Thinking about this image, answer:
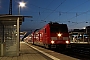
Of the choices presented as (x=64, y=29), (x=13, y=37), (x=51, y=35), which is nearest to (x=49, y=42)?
(x=51, y=35)

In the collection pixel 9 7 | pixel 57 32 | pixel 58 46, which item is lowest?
pixel 58 46

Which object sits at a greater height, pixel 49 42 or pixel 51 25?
pixel 51 25

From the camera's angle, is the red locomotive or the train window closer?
the red locomotive

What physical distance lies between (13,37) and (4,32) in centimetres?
112

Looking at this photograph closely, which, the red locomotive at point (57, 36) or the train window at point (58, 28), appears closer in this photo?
the red locomotive at point (57, 36)

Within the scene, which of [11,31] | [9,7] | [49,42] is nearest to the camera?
[11,31]

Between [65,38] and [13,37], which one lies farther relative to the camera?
[65,38]

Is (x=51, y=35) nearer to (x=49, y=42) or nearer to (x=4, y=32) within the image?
(x=49, y=42)

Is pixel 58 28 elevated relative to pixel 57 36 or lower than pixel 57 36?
elevated

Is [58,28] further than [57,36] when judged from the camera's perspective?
Yes

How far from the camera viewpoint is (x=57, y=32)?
28047 mm

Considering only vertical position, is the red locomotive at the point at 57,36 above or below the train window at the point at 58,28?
below

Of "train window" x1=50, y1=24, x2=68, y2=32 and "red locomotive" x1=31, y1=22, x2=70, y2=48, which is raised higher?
"train window" x1=50, y1=24, x2=68, y2=32

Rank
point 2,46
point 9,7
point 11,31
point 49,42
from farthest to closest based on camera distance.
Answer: point 9,7 < point 49,42 < point 11,31 < point 2,46
